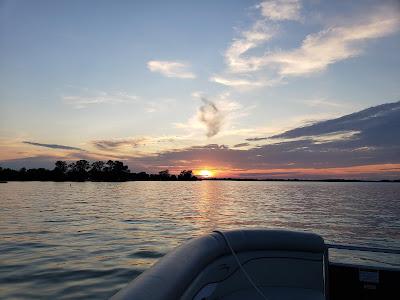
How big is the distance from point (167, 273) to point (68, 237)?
12.7 meters

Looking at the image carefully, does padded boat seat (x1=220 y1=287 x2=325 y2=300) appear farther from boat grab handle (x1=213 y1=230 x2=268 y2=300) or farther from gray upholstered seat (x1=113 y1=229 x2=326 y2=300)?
boat grab handle (x1=213 y1=230 x2=268 y2=300)

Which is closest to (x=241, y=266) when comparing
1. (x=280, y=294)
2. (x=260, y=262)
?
(x=260, y=262)

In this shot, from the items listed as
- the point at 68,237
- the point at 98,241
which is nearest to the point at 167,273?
the point at 98,241

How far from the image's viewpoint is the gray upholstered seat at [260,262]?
3.88 m

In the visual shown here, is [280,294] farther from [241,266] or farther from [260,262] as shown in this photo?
[241,266]

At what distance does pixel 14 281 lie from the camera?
8.12 meters

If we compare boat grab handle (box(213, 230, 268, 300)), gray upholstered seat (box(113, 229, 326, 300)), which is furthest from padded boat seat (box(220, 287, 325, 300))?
boat grab handle (box(213, 230, 268, 300))

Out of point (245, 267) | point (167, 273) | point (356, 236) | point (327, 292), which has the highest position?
point (167, 273)

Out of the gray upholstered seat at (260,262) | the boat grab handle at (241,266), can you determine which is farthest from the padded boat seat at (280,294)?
the boat grab handle at (241,266)

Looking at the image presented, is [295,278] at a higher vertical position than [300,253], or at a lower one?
lower

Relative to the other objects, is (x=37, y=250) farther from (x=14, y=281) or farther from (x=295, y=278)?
(x=295, y=278)

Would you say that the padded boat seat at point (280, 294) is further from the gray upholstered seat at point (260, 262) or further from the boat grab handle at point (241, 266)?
the boat grab handle at point (241, 266)

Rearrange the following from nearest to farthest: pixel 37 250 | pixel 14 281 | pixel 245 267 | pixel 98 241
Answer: pixel 245 267 → pixel 14 281 → pixel 37 250 → pixel 98 241

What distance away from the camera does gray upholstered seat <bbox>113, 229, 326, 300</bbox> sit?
388cm
